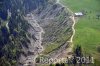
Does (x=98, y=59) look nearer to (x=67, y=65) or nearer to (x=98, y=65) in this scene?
(x=98, y=65)

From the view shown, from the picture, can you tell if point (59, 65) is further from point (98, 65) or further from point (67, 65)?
point (98, 65)

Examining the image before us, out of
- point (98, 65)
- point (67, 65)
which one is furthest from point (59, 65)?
point (98, 65)

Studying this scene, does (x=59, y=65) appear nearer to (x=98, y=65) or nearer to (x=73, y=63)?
(x=73, y=63)

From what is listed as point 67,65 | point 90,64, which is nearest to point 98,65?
point 90,64

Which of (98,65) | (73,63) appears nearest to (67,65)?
(73,63)
